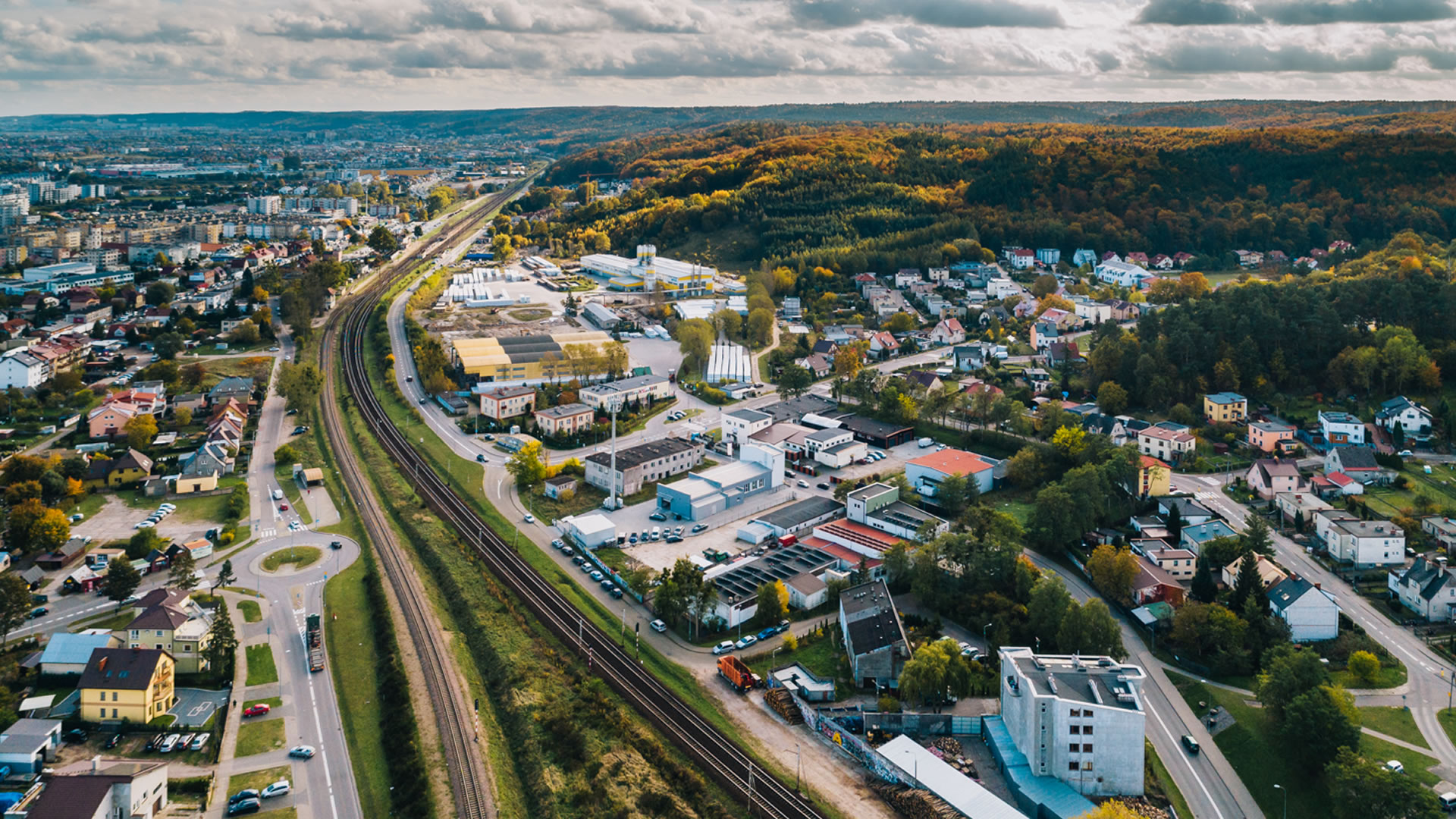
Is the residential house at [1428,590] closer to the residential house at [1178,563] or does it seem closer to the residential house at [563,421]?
the residential house at [1178,563]

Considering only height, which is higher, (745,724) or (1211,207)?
(1211,207)

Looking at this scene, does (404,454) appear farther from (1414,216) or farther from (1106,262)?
(1414,216)

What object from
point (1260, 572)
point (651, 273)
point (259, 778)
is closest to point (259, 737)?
point (259, 778)

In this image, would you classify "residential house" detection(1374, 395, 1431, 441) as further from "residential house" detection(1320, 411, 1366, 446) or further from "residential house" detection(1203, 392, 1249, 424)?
"residential house" detection(1203, 392, 1249, 424)

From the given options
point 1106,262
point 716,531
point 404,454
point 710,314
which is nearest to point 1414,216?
point 1106,262

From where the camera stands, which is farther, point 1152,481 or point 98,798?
point 1152,481

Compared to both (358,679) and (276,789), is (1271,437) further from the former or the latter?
(276,789)
